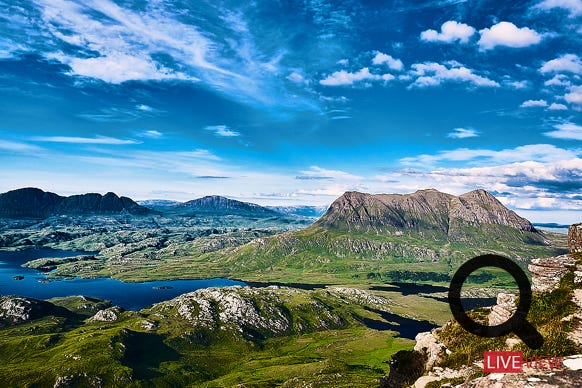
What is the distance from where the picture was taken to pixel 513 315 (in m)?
31.7

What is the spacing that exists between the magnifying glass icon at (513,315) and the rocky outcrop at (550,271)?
382 centimetres

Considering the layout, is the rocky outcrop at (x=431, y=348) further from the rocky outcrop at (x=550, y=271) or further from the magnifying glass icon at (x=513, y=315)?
the rocky outcrop at (x=550, y=271)

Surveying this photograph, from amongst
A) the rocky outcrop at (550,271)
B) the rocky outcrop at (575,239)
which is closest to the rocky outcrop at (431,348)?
the rocky outcrop at (550,271)

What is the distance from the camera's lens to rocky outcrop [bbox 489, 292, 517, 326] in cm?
3269

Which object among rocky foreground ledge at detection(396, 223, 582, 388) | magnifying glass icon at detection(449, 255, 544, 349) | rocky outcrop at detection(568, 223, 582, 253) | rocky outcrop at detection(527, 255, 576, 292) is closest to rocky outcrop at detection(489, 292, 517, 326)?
rocky foreground ledge at detection(396, 223, 582, 388)

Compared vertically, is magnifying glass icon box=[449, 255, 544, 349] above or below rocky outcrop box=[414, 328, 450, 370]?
above

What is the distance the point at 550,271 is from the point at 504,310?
594cm

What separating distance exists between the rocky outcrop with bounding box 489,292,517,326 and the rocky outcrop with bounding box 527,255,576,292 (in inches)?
94.4

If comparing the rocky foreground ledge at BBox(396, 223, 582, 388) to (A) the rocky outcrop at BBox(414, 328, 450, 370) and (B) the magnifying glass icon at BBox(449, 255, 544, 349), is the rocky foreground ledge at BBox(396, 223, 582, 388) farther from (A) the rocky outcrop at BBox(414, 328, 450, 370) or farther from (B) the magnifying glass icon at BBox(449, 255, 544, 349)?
(B) the magnifying glass icon at BBox(449, 255, 544, 349)

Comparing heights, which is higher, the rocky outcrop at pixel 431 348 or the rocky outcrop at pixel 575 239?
the rocky outcrop at pixel 575 239

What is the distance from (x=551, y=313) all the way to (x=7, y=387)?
232156 millimetres

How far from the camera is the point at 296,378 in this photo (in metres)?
192

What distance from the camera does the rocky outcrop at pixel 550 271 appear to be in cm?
3312

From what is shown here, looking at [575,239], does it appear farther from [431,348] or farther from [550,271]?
[431,348]
